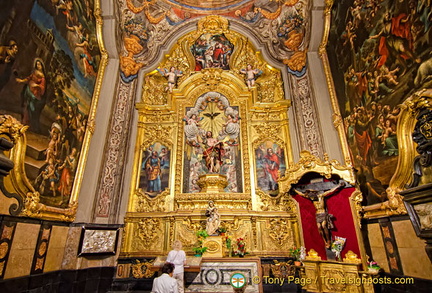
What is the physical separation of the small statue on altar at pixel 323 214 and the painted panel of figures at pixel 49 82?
22.6 feet

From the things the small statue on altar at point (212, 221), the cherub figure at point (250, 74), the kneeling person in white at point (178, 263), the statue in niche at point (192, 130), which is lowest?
the kneeling person in white at point (178, 263)

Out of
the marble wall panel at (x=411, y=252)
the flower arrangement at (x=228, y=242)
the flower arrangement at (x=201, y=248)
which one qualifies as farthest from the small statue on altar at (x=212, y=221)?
the marble wall panel at (x=411, y=252)

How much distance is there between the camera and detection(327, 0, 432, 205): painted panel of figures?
14.5 ft

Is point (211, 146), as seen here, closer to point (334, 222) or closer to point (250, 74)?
point (250, 74)

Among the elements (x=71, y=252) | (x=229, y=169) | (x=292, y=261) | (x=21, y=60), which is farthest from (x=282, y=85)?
(x=71, y=252)

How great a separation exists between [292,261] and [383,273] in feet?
8.42

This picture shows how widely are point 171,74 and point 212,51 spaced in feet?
7.35

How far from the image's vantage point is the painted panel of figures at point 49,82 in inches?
186

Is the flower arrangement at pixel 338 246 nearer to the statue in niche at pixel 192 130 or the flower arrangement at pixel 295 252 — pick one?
the flower arrangement at pixel 295 252

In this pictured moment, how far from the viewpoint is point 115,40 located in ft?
29.6

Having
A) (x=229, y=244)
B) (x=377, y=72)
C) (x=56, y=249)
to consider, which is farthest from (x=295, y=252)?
(x=56, y=249)

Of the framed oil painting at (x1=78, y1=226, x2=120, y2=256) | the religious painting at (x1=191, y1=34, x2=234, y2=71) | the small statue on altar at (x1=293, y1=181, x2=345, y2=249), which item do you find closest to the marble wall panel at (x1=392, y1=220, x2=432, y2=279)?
the small statue on altar at (x1=293, y1=181, x2=345, y2=249)

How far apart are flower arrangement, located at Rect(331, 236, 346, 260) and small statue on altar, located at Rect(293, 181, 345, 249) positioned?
0.24 metres

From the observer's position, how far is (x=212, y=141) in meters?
8.93
